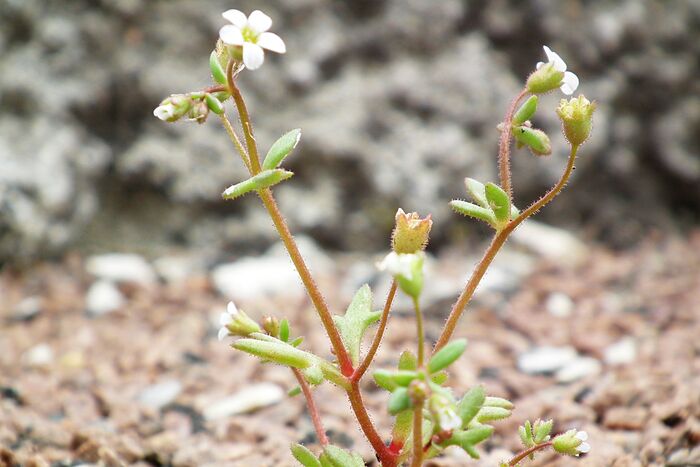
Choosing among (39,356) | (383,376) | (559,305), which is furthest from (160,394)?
(559,305)

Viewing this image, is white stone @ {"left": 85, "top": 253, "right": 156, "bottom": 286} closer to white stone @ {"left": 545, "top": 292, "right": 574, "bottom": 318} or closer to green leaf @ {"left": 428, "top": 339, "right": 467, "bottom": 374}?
white stone @ {"left": 545, "top": 292, "right": 574, "bottom": 318}

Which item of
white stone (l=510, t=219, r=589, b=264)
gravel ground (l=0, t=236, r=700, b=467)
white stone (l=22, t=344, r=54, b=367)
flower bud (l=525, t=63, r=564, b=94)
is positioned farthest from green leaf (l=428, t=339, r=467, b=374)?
white stone (l=510, t=219, r=589, b=264)

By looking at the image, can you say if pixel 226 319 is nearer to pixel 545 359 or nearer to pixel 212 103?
pixel 212 103

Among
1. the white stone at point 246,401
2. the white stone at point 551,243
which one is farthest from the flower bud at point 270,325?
the white stone at point 551,243

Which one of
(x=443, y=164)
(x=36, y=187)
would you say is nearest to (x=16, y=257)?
(x=36, y=187)

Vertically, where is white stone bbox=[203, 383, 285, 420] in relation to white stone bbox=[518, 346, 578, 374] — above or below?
below
